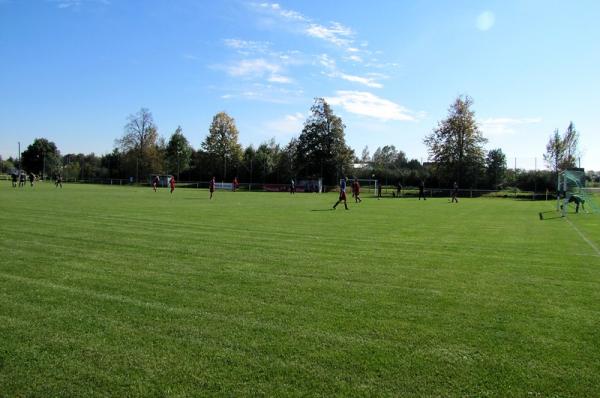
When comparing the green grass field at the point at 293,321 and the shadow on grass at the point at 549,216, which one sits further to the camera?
the shadow on grass at the point at 549,216

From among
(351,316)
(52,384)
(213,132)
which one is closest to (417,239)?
(351,316)

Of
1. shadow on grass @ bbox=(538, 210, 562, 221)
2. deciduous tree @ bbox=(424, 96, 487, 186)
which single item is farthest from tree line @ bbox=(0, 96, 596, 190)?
shadow on grass @ bbox=(538, 210, 562, 221)

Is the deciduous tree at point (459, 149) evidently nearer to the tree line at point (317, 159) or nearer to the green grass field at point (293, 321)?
the tree line at point (317, 159)

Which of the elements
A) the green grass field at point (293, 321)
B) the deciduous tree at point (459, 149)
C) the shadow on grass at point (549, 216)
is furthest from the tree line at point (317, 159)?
the green grass field at point (293, 321)

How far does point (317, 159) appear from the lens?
79000mm

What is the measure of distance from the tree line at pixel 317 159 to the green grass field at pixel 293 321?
61.1m

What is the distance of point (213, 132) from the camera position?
285 ft

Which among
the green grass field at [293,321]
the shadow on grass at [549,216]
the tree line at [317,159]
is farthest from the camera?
the tree line at [317,159]

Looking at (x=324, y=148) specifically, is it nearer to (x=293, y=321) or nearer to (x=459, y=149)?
(x=459, y=149)

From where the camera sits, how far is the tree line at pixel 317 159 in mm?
67875

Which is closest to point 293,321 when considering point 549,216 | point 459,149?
point 549,216

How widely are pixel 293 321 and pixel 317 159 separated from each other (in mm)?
74231

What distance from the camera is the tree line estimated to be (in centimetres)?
6788

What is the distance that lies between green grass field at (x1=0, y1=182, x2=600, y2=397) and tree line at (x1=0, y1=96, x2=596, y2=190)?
61.1 meters
